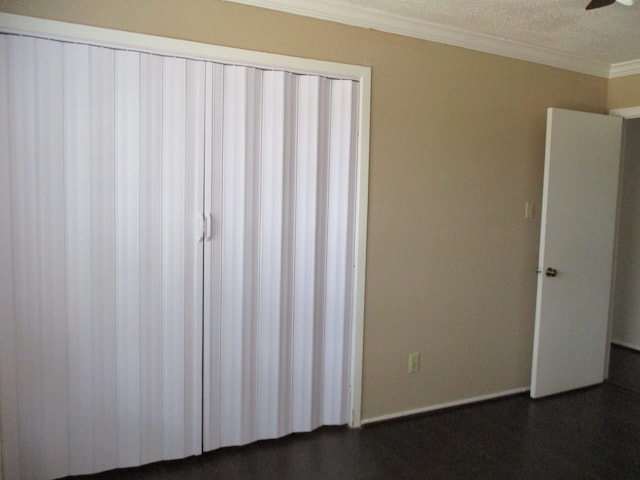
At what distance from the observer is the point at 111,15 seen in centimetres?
198

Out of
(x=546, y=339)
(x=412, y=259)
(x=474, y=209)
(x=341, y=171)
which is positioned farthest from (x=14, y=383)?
(x=546, y=339)

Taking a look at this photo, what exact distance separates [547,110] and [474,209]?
0.89 meters

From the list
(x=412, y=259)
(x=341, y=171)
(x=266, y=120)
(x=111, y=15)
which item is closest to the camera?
(x=111, y=15)

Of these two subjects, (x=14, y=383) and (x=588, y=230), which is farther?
(x=588, y=230)

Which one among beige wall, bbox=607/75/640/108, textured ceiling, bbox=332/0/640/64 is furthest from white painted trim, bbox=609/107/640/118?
textured ceiling, bbox=332/0/640/64

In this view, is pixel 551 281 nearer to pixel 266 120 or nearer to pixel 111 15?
pixel 266 120

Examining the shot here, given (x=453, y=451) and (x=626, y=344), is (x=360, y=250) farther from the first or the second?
(x=626, y=344)

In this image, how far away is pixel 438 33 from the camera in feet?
8.78

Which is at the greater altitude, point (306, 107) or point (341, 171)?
point (306, 107)

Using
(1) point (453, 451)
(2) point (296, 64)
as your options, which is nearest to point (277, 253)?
(2) point (296, 64)

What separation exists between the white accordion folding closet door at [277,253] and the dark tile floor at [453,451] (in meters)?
0.12

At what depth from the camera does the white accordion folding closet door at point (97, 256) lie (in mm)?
1938

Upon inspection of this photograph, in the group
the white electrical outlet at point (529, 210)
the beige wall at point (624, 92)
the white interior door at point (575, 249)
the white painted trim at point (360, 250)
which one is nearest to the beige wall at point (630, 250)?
the beige wall at point (624, 92)

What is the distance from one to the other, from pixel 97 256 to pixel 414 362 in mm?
1895
